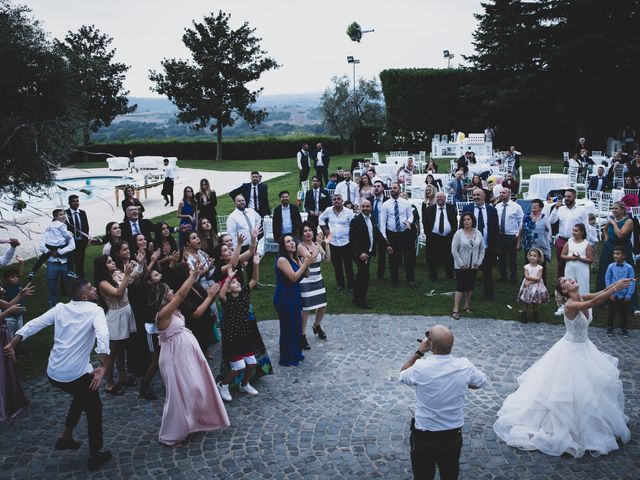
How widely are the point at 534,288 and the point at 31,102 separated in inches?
342

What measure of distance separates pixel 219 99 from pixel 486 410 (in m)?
31.7

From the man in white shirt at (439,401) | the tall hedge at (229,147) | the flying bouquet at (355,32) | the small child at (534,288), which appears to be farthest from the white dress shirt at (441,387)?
the flying bouquet at (355,32)

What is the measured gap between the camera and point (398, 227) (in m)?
10.3

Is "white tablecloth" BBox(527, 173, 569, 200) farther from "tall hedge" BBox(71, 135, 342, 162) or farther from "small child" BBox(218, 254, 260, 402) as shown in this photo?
"tall hedge" BBox(71, 135, 342, 162)

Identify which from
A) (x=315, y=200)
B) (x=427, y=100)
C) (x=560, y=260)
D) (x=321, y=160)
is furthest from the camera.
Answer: (x=427, y=100)

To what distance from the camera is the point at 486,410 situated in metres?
6.02

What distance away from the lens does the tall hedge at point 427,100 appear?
102ft

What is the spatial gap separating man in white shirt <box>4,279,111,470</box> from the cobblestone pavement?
464 mm

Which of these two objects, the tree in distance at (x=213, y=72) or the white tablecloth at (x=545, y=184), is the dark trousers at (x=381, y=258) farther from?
the tree in distance at (x=213, y=72)

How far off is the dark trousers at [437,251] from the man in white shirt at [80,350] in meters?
6.88

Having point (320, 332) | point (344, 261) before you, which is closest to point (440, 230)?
point (344, 261)

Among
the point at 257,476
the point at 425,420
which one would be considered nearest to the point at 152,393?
the point at 257,476

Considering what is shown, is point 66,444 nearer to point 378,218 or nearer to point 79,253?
point 79,253

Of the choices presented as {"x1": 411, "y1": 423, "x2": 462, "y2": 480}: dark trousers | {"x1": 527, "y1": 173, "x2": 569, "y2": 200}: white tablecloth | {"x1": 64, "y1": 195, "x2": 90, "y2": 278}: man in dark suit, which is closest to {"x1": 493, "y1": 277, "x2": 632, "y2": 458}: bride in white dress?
{"x1": 411, "y1": 423, "x2": 462, "y2": 480}: dark trousers
